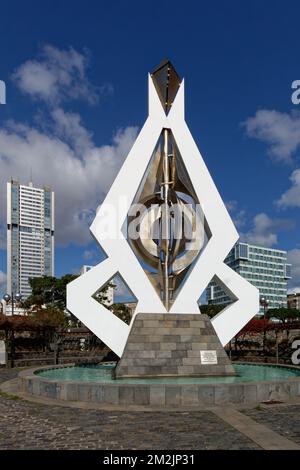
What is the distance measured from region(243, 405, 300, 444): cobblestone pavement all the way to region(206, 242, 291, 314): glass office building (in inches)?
4921

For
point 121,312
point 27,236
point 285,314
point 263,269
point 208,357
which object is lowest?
point 285,314

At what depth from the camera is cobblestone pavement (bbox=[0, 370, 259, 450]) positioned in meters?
6.93

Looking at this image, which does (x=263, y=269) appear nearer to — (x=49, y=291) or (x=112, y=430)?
(x=49, y=291)

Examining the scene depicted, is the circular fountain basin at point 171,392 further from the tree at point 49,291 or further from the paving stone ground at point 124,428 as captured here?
the tree at point 49,291

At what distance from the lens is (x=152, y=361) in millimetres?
13781

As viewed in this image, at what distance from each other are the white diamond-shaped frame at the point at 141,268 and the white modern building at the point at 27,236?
Answer: 375 ft

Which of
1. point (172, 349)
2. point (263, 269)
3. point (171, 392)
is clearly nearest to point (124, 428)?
point (171, 392)

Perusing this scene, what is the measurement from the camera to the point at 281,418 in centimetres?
889

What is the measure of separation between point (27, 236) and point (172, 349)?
12554cm

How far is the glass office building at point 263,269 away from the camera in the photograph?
136 m

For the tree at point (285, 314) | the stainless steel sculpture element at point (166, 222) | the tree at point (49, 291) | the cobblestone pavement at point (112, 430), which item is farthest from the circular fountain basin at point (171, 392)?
the tree at point (285, 314)

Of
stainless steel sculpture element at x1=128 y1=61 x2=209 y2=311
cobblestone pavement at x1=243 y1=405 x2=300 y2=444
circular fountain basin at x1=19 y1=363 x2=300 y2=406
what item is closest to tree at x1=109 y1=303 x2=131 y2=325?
stainless steel sculpture element at x1=128 y1=61 x2=209 y2=311

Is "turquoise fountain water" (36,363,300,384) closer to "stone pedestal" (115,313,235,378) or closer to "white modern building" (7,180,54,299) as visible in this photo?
"stone pedestal" (115,313,235,378)
